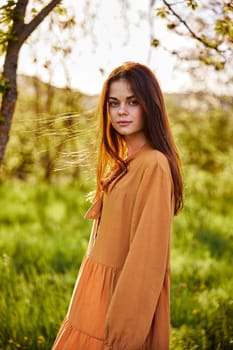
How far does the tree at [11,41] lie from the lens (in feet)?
10.2

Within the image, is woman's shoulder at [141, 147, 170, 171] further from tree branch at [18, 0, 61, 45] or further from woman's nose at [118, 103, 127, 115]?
tree branch at [18, 0, 61, 45]

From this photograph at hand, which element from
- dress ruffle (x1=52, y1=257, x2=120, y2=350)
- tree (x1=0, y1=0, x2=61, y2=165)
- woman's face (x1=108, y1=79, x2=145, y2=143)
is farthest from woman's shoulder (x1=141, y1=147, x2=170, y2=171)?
tree (x1=0, y1=0, x2=61, y2=165)

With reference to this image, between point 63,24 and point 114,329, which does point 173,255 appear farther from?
point 114,329

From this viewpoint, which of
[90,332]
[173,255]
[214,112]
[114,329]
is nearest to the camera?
[114,329]

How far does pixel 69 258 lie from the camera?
5.55 m

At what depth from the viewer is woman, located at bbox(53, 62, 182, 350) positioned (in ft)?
7.04

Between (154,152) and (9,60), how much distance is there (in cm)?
125

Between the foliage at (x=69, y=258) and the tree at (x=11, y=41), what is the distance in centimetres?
14

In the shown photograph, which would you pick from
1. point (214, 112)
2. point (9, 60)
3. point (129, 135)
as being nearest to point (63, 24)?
point (9, 60)

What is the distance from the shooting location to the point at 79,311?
8.00 ft

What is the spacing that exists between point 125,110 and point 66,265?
10.9ft

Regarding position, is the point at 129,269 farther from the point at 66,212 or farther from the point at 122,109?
the point at 66,212

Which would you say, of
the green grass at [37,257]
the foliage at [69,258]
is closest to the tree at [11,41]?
the foliage at [69,258]

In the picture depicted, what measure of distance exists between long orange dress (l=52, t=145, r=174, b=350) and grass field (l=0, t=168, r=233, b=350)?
4.04 feet
